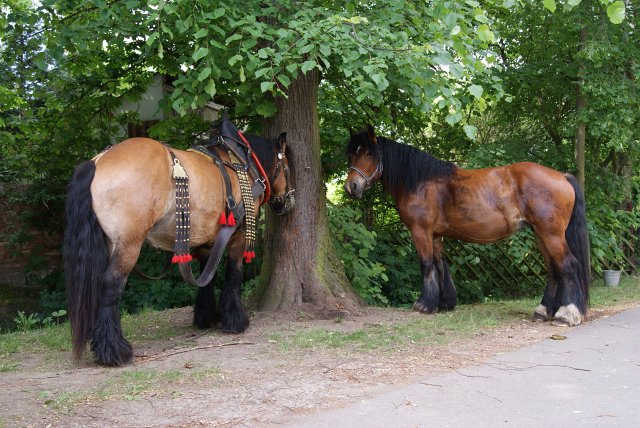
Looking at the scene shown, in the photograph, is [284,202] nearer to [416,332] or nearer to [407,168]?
[407,168]

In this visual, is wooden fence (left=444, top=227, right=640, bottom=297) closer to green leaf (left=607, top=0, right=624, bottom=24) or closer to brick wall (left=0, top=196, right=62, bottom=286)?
brick wall (left=0, top=196, right=62, bottom=286)

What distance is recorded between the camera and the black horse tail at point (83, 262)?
192 inches

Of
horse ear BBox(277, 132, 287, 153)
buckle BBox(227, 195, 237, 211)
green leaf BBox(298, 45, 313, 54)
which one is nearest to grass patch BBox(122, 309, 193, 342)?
buckle BBox(227, 195, 237, 211)

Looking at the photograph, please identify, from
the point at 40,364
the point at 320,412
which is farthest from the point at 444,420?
the point at 40,364

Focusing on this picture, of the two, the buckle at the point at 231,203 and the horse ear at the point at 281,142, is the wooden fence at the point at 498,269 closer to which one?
the horse ear at the point at 281,142

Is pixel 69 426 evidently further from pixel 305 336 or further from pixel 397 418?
pixel 305 336

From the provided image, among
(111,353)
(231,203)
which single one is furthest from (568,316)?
(111,353)

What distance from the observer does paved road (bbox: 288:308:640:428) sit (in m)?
3.64

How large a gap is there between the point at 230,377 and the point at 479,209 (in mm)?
3937

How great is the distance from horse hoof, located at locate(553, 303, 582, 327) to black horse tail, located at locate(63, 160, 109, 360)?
15.7 feet

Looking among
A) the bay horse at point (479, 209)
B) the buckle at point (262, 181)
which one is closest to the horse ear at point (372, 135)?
the bay horse at point (479, 209)

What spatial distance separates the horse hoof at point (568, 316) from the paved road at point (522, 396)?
1148mm

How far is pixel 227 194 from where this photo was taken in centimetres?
593

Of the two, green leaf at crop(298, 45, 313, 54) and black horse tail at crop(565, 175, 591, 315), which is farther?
black horse tail at crop(565, 175, 591, 315)
